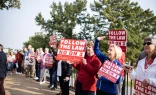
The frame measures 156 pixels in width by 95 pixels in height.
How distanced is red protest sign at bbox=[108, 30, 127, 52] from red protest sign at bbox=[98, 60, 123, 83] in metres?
3.58

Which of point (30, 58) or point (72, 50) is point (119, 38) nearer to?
point (72, 50)

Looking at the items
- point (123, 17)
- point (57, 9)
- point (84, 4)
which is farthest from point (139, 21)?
point (57, 9)

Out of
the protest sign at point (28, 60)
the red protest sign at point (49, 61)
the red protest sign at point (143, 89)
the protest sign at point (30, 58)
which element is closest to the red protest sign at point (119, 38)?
the red protest sign at point (49, 61)

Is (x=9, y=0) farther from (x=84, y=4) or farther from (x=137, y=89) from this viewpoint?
(x=84, y=4)

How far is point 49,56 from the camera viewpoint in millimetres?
11305

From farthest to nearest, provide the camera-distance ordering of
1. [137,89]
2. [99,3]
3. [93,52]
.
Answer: [99,3]
[93,52]
[137,89]

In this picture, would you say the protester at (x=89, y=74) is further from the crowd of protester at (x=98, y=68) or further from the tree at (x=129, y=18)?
the tree at (x=129, y=18)

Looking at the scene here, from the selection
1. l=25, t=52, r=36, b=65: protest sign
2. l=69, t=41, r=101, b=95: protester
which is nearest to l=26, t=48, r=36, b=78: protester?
l=25, t=52, r=36, b=65: protest sign

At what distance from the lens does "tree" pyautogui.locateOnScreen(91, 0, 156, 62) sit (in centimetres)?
4991

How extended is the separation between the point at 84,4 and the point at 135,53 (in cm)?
2563

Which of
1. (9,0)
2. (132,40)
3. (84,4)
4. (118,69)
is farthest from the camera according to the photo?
(84,4)

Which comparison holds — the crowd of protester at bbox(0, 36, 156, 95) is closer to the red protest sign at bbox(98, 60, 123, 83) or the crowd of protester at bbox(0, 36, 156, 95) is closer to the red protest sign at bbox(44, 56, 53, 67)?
the red protest sign at bbox(98, 60, 123, 83)

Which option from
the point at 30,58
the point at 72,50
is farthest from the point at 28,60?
the point at 72,50

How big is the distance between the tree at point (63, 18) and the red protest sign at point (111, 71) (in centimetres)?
6174
